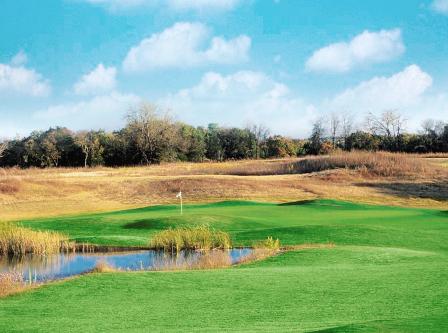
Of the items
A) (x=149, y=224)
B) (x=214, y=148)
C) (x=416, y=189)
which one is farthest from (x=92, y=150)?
(x=149, y=224)

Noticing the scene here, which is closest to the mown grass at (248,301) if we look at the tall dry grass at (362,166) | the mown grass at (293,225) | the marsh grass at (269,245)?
the marsh grass at (269,245)

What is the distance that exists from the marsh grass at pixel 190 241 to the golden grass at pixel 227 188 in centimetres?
1846

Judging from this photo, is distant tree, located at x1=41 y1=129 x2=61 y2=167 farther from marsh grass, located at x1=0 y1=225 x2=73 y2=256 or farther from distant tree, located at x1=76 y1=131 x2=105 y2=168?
marsh grass, located at x1=0 y1=225 x2=73 y2=256

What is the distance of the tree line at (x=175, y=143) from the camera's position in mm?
82062

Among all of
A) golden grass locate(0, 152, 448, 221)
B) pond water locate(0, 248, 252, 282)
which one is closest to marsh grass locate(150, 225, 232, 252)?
pond water locate(0, 248, 252, 282)

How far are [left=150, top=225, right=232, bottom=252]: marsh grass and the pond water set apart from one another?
289mm

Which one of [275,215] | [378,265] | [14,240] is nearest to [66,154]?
[275,215]

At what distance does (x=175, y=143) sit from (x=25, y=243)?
205 feet

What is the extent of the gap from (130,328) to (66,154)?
7868 cm

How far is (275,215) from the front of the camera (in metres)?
29.1

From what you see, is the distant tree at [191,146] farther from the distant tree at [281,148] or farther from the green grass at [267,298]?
the green grass at [267,298]

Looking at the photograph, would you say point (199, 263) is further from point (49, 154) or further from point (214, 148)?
point (214, 148)

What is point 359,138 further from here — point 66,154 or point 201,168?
point 66,154

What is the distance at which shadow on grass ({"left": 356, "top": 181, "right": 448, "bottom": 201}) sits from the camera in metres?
45.1
